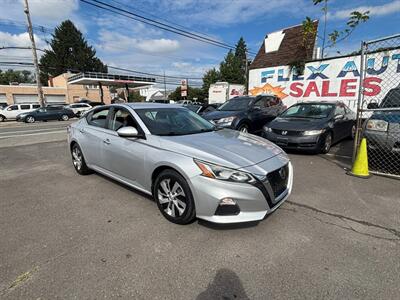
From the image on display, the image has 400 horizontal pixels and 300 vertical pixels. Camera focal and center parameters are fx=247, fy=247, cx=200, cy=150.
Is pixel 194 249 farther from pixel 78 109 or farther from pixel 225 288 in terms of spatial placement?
pixel 78 109

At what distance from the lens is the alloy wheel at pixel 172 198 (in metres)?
3.06

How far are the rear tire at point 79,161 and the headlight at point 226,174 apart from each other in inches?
128

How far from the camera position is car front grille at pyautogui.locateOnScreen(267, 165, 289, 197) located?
2.93m

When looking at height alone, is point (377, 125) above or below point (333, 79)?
below

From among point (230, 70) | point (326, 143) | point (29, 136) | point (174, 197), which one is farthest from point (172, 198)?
point (230, 70)

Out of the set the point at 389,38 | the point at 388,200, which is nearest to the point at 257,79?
the point at 389,38

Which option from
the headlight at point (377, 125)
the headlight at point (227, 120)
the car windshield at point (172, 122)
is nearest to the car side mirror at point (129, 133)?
the car windshield at point (172, 122)

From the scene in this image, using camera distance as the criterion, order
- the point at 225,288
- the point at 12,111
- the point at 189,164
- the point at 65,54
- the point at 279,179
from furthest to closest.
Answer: the point at 65,54, the point at 12,111, the point at 279,179, the point at 189,164, the point at 225,288

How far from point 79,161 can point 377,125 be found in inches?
243

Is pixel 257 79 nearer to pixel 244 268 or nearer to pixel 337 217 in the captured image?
pixel 337 217

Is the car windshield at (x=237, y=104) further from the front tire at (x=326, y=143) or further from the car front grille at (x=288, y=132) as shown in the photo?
the front tire at (x=326, y=143)

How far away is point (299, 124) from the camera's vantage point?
6.60 m

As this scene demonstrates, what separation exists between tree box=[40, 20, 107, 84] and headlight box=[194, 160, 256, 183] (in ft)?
220

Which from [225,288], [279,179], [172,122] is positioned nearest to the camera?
[225,288]
